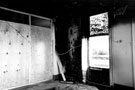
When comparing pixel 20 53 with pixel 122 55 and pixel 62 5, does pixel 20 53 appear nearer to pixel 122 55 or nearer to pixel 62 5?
pixel 62 5

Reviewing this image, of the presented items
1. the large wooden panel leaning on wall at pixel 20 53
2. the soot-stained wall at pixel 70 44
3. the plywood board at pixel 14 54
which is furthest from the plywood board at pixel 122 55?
the plywood board at pixel 14 54

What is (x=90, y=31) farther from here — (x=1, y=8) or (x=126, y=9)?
(x=1, y=8)

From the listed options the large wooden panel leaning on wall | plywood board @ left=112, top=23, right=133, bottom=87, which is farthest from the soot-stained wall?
plywood board @ left=112, top=23, right=133, bottom=87

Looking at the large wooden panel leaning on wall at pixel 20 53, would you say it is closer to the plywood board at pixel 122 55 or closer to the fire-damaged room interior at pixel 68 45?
the fire-damaged room interior at pixel 68 45

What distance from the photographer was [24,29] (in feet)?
12.4

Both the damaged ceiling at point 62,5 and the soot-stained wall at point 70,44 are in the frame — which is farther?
the soot-stained wall at point 70,44

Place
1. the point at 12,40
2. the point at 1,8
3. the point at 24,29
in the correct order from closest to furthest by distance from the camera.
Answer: the point at 1,8
the point at 12,40
the point at 24,29

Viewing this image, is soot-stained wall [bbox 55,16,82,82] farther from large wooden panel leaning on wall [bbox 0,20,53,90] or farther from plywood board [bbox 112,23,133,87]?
plywood board [bbox 112,23,133,87]

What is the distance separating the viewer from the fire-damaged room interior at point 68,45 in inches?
129

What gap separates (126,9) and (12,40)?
3.50m

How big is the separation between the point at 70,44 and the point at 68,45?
12cm

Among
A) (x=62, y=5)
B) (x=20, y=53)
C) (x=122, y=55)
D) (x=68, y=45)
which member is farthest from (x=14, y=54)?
(x=122, y=55)

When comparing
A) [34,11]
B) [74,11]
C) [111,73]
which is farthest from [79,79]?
[34,11]

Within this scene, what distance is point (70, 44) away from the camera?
466 cm
